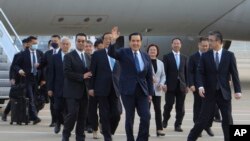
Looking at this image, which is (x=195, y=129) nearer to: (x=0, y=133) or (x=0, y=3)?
(x=0, y=133)

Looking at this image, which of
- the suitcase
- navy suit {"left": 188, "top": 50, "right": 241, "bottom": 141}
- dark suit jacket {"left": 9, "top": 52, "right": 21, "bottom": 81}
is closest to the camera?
navy suit {"left": 188, "top": 50, "right": 241, "bottom": 141}

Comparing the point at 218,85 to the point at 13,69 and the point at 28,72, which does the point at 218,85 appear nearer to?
the point at 28,72

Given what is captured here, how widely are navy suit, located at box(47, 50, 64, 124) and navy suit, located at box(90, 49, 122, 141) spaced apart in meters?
1.49

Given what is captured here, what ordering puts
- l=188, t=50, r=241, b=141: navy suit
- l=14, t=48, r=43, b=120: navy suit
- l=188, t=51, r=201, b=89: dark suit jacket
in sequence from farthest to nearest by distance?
l=14, t=48, r=43, b=120: navy suit, l=188, t=51, r=201, b=89: dark suit jacket, l=188, t=50, r=241, b=141: navy suit

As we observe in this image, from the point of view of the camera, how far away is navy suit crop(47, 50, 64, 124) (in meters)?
10.7

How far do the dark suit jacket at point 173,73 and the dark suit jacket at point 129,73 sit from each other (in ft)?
7.86

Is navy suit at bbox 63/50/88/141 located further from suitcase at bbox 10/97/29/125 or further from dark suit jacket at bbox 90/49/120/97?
suitcase at bbox 10/97/29/125

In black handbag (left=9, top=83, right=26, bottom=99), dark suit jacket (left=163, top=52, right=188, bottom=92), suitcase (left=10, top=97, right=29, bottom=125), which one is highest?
dark suit jacket (left=163, top=52, right=188, bottom=92)

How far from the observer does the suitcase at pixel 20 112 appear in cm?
1182

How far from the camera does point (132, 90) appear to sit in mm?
8664

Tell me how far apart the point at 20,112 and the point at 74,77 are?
10.3 ft

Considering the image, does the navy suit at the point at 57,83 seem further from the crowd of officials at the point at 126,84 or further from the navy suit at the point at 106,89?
the navy suit at the point at 106,89

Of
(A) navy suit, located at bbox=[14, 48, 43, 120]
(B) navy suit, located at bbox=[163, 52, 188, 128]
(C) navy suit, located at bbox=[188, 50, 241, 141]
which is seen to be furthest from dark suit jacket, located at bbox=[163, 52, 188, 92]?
(C) navy suit, located at bbox=[188, 50, 241, 141]

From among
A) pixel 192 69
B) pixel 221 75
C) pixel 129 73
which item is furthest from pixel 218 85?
pixel 192 69
